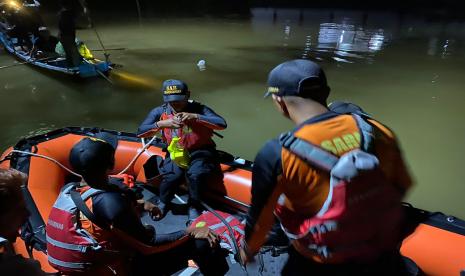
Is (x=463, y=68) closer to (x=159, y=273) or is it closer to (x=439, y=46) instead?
(x=439, y=46)

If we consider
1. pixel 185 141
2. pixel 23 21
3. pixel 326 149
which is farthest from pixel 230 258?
pixel 23 21

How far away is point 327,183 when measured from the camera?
123cm

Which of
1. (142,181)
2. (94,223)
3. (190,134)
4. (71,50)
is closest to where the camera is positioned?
(94,223)

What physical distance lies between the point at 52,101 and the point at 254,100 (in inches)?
165

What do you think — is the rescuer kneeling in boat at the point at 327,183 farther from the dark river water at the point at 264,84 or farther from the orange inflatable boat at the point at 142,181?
the dark river water at the point at 264,84

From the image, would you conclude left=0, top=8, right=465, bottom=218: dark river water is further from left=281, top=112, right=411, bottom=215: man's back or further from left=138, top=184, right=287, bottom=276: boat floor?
left=281, top=112, right=411, bottom=215: man's back

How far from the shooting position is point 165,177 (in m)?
3.25

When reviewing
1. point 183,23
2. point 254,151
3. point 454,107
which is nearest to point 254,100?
point 254,151

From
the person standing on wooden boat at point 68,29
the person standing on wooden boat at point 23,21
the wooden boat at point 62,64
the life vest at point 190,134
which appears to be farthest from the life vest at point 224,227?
the person standing on wooden boat at point 23,21

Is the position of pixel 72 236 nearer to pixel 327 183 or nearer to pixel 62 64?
pixel 327 183

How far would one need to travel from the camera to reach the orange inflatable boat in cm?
230

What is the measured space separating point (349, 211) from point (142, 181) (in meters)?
2.68

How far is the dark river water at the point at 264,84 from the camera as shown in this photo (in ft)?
19.6

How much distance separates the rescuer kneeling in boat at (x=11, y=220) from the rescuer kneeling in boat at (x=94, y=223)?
36 cm
